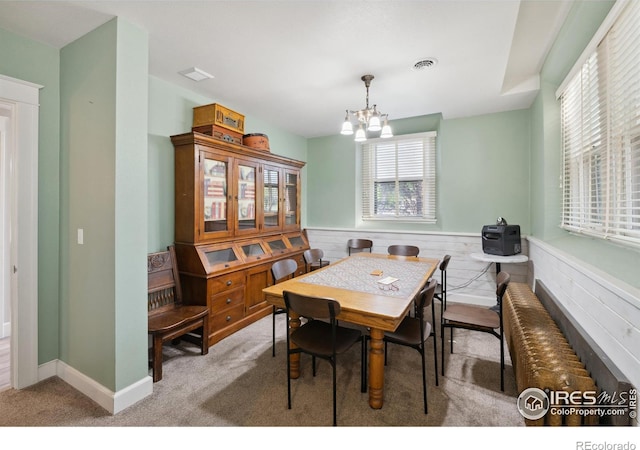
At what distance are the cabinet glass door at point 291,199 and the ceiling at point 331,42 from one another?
4.19ft

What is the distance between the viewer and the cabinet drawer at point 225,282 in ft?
9.32

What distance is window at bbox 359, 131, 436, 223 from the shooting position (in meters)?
4.36

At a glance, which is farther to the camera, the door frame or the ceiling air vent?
the ceiling air vent

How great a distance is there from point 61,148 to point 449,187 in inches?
172

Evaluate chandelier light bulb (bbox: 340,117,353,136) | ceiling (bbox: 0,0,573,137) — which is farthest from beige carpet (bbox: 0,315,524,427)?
ceiling (bbox: 0,0,573,137)

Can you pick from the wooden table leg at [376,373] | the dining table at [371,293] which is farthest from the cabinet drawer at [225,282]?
the wooden table leg at [376,373]

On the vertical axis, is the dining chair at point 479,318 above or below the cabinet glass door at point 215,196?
below

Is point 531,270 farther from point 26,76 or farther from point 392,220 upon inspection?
point 26,76

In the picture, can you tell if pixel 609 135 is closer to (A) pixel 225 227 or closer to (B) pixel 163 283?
(A) pixel 225 227

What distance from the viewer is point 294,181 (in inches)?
179

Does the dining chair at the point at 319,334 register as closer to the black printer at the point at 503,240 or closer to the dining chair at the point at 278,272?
the dining chair at the point at 278,272

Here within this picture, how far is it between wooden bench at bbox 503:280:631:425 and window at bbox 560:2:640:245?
0.62 meters

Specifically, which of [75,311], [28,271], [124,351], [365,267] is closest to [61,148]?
[28,271]

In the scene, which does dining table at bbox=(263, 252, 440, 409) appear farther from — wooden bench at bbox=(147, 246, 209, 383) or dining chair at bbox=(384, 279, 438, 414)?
wooden bench at bbox=(147, 246, 209, 383)
